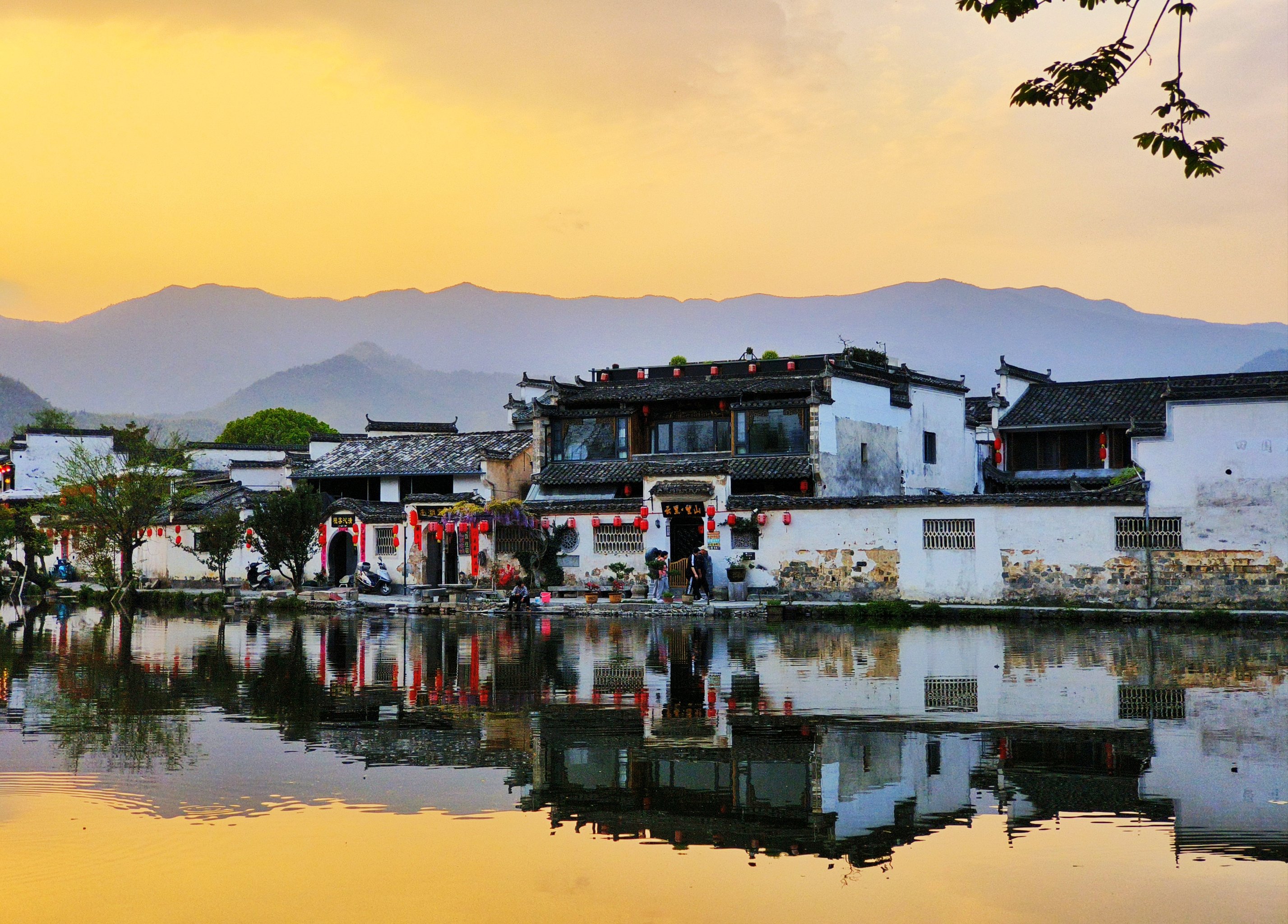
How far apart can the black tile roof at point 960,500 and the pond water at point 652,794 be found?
11501mm

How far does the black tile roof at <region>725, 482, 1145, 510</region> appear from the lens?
3144 cm

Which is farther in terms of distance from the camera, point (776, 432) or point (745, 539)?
point (776, 432)

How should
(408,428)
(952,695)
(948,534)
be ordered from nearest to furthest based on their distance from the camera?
(952,695), (948,534), (408,428)

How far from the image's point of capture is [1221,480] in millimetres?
30156

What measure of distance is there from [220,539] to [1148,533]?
29.3m

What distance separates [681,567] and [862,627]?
8.99 metres

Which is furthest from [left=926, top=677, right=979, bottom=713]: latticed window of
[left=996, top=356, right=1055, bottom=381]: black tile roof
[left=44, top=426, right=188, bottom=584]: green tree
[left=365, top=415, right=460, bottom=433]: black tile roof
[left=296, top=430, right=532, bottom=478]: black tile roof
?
[left=365, top=415, right=460, bottom=433]: black tile roof

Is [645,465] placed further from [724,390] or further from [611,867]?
[611,867]

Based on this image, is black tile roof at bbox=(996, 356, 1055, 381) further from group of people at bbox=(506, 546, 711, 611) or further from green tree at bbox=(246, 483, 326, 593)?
green tree at bbox=(246, 483, 326, 593)

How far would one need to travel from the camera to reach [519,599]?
35.3 meters

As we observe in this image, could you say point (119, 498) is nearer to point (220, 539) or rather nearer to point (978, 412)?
point (220, 539)

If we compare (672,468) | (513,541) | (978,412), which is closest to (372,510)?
(513,541)

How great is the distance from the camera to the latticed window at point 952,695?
15.3 meters

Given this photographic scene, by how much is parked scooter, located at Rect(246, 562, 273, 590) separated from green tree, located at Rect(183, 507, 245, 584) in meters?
0.91
